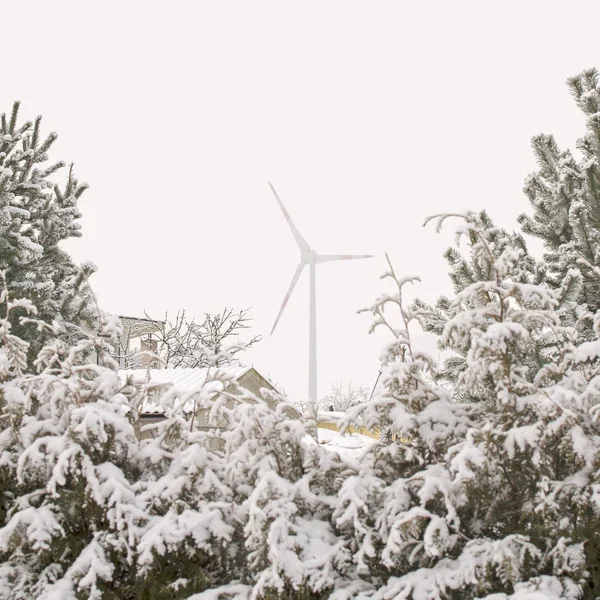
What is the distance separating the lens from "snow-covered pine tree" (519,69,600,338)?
6457 mm

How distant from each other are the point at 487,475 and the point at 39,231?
9838 millimetres

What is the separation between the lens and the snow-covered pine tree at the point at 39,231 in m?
9.47

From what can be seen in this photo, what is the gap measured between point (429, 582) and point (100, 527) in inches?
63.8

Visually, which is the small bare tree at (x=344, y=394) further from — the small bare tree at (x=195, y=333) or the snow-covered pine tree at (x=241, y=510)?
the snow-covered pine tree at (x=241, y=510)

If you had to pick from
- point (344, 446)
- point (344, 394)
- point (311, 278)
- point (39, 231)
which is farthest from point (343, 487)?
point (344, 394)

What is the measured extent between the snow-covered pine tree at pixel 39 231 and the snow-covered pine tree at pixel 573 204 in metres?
6.89

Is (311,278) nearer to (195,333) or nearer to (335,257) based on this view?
(335,257)

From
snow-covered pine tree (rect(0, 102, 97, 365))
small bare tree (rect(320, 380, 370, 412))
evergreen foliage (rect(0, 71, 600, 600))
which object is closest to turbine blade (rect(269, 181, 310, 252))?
snow-covered pine tree (rect(0, 102, 97, 365))

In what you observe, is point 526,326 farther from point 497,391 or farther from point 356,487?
point 356,487

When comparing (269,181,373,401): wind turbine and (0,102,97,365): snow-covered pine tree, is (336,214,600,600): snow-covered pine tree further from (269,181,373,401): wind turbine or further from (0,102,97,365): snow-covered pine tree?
(269,181,373,401): wind turbine

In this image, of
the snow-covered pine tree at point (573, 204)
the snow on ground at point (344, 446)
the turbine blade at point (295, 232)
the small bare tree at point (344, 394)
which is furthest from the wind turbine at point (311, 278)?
the small bare tree at point (344, 394)

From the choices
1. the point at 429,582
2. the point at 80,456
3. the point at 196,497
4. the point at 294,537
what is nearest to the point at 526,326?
the point at 429,582

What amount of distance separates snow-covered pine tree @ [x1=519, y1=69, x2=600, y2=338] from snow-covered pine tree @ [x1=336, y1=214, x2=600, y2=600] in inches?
139

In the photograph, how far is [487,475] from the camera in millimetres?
2559
